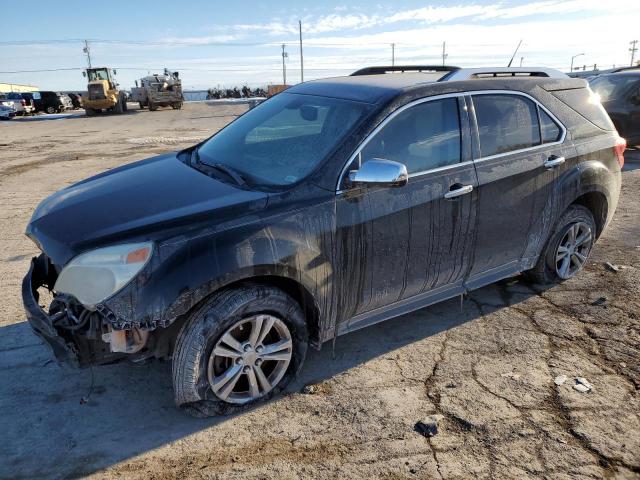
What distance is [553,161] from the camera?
3.96 meters

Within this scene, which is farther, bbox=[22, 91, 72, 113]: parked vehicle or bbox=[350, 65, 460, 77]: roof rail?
bbox=[22, 91, 72, 113]: parked vehicle

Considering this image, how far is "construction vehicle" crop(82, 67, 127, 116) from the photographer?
31.6 meters

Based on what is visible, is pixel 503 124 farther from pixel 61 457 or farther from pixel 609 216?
pixel 61 457

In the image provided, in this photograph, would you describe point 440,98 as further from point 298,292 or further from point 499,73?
point 298,292

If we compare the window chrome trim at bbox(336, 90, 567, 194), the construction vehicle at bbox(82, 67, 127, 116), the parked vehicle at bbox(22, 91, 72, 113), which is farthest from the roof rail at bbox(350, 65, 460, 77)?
the parked vehicle at bbox(22, 91, 72, 113)

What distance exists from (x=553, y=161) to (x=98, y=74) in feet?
122

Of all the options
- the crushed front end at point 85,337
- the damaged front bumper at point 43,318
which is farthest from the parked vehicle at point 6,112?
the crushed front end at point 85,337

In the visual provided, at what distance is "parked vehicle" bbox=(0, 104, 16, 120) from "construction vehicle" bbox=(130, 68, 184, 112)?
7.74 metres

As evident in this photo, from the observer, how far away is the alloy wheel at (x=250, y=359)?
2816 millimetres

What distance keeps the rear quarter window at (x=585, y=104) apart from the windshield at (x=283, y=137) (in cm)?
202

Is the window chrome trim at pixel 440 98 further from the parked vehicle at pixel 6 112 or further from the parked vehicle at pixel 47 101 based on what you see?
the parked vehicle at pixel 47 101

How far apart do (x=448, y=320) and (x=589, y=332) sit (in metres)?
1.05

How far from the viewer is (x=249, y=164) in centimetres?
341

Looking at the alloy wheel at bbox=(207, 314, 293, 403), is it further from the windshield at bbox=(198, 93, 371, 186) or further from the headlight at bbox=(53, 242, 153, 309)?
the windshield at bbox=(198, 93, 371, 186)
